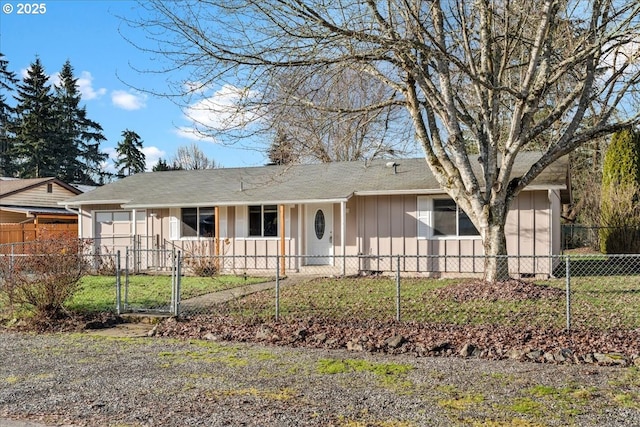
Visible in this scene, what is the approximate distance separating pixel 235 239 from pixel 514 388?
13.1 metres

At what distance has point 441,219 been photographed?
15492mm

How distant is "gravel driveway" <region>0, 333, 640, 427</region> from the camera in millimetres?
4609

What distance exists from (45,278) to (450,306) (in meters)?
Answer: 6.90

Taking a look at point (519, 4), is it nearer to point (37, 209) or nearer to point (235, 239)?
point (235, 239)

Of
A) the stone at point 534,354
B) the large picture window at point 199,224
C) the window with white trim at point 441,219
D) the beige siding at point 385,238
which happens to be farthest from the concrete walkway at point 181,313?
the stone at point 534,354

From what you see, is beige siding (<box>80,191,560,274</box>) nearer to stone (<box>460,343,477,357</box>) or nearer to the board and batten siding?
the board and batten siding

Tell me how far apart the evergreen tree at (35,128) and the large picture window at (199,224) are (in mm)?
35518

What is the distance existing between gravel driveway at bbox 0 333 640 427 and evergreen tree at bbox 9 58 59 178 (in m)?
45.8

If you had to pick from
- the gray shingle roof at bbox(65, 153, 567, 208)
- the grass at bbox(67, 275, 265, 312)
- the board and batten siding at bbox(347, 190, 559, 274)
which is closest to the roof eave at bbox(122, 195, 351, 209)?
the gray shingle roof at bbox(65, 153, 567, 208)

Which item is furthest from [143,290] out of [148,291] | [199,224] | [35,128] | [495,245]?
[35,128]

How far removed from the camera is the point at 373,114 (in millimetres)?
12445

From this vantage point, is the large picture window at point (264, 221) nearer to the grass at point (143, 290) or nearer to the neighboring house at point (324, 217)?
the neighboring house at point (324, 217)

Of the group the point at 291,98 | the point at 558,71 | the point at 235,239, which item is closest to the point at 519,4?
the point at 558,71

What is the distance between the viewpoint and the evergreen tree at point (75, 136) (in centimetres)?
5125
